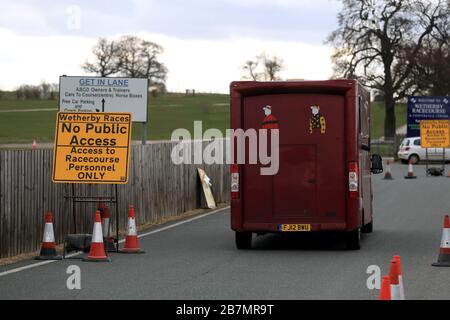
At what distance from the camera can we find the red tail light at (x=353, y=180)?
16.4 meters

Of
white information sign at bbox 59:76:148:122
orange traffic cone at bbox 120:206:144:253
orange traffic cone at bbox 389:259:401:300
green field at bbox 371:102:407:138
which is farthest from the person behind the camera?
green field at bbox 371:102:407:138

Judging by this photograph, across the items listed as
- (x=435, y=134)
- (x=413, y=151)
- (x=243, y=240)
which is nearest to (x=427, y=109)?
(x=413, y=151)

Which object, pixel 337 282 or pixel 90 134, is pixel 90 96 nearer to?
pixel 90 134

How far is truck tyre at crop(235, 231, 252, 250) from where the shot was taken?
16.7 meters

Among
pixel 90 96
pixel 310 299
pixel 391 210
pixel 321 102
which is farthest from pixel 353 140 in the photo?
pixel 90 96

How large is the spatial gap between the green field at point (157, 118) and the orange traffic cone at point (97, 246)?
45.1m

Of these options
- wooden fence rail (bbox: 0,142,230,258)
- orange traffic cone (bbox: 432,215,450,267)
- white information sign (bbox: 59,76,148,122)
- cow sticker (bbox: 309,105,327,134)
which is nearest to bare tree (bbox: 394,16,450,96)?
white information sign (bbox: 59,76,148,122)

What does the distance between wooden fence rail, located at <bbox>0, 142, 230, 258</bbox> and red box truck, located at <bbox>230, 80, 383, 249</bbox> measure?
2.68m

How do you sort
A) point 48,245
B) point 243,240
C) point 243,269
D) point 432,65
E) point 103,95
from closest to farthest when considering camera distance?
point 243,269, point 48,245, point 243,240, point 103,95, point 432,65

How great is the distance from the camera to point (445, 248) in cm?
1413

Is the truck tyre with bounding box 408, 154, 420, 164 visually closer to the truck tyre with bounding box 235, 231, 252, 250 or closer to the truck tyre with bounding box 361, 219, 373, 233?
the truck tyre with bounding box 361, 219, 373, 233

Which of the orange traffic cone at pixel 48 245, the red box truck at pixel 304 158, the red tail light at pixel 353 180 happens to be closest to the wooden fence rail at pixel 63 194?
the orange traffic cone at pixel 48 245

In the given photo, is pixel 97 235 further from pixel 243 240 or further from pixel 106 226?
pixel 243 240

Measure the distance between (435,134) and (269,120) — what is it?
107ft
